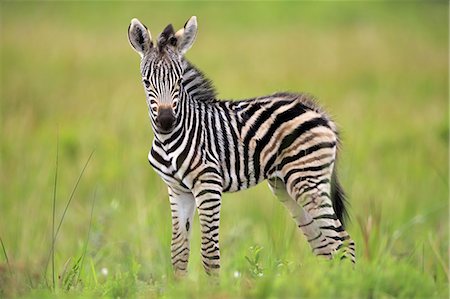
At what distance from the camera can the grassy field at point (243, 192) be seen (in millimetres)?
5719

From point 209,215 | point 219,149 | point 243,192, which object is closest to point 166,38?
point 219,149

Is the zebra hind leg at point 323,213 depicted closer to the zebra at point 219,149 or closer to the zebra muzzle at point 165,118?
the zebra at point 219,149

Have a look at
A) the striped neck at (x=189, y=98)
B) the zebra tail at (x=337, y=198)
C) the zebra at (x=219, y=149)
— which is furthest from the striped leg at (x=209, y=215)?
the zebra tail at (x=337, y=198)

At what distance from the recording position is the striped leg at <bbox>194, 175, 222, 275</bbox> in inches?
227

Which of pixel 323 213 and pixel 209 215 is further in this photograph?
pixel 323 213

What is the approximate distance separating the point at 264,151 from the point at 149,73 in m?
1.16

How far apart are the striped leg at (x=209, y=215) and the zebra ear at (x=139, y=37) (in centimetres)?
108

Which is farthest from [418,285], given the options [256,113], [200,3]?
[200,3]

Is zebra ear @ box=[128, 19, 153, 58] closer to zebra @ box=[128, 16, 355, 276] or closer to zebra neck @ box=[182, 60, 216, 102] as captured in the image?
zebra @ box=[128, 16, 355, 276]

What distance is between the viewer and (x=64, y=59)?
2197cm

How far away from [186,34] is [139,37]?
1.16 feet

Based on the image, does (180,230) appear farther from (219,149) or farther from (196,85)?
(196,85)

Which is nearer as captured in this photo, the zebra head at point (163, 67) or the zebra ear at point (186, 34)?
the zebra head at point (163, 67)

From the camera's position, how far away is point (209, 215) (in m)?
5.76
